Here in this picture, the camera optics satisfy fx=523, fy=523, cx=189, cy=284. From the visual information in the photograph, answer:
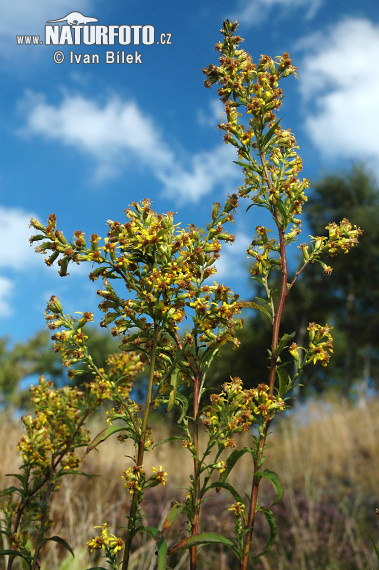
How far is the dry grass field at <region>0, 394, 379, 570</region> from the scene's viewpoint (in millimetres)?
4832

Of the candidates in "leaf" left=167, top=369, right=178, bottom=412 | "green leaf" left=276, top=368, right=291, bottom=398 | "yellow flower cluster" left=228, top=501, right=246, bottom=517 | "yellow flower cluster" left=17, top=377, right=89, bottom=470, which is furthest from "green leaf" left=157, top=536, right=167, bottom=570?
"yellow flower cluster" left=17, top=377, right=89, bottom=470

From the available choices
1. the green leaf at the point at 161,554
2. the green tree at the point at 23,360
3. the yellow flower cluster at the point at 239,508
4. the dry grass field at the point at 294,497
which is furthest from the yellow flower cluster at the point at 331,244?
the green tree at the point at 23,360

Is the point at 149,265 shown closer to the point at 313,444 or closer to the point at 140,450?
the point at 140,450

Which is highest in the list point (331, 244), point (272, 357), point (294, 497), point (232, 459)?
point (331, 244)

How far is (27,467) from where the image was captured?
230 centimetres

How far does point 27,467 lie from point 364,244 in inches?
795

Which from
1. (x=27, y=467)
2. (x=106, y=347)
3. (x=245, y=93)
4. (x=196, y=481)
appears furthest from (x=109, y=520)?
(x=106, y=347)

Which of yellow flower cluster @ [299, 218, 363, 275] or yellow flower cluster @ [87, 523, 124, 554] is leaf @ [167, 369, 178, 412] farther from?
yellow flower cluster @ [299, 218, 363, 275]

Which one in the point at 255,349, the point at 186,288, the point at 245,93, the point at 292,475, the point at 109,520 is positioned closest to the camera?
the point at 186,288

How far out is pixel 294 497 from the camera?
6.92m

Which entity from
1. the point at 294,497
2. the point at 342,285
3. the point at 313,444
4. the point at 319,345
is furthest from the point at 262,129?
the point at 342,285

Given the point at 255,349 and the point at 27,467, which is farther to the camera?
the point at 255,349

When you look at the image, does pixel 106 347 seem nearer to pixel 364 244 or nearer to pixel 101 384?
pixel 364 244

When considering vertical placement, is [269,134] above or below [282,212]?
above
